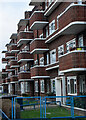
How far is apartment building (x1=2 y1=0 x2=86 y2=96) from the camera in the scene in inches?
683

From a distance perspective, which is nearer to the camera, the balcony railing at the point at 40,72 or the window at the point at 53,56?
the window at the point at 53,56

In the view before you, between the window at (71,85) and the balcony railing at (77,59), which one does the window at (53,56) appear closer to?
the window at (71,85)

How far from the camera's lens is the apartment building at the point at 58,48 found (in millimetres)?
17359

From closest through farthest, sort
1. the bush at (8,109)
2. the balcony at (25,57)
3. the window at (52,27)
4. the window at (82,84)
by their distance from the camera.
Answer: the bush at (8,109) → the window at (82,84) → the window at (52,27) → the balcony at (25,57)

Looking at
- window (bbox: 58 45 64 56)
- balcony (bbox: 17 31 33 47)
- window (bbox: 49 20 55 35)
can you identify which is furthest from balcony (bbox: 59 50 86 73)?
balcony (bbox: 17 31 33 47)

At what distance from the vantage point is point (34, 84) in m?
36.5

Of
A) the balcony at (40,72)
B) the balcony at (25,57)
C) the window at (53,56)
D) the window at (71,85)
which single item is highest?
the balcony at (25,57)

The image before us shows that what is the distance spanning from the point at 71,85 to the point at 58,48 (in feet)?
14.8

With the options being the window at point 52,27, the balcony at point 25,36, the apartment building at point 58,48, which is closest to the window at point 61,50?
the apartment building at point 58,48

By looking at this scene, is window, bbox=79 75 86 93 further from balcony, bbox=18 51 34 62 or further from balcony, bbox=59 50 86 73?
balcony, bbox=18 51 34 62

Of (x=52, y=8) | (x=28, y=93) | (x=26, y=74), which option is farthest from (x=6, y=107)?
(x=28, y=93)

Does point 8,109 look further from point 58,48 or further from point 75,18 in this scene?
point 58,48

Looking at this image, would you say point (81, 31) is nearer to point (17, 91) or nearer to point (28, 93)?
point (28, 93)

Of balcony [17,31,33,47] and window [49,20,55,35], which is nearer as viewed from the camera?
window [49,20,55,35]
